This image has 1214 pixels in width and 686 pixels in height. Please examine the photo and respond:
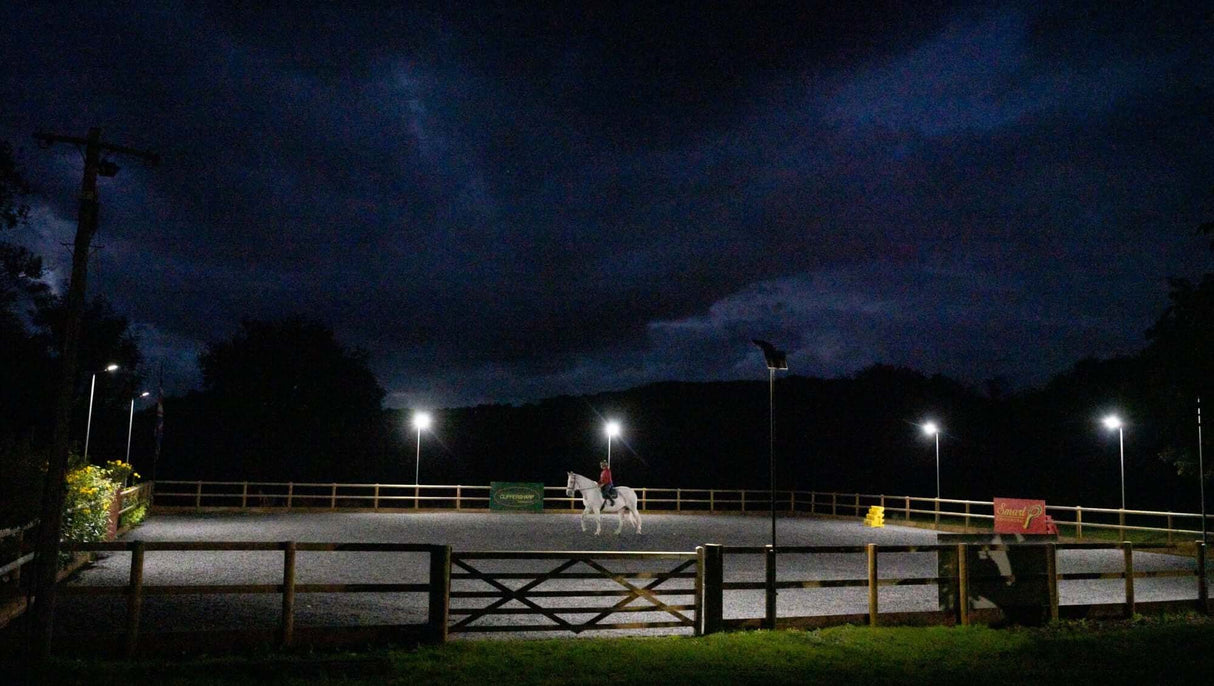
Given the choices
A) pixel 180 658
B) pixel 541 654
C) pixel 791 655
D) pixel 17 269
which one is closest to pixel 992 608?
pixel 791 655

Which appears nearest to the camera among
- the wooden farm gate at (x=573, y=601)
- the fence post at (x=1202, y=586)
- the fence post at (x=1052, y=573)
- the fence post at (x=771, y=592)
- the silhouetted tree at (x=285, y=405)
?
the wooden farm gate at (x=573, y=601)

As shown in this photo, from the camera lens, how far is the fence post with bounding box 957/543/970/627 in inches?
419

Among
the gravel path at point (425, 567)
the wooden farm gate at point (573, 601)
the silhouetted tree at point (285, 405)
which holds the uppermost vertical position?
the silhouetted tree at point (285, 405)

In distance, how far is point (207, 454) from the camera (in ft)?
180

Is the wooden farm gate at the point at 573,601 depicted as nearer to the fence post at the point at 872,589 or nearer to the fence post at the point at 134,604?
the fence post at the point at 872,589

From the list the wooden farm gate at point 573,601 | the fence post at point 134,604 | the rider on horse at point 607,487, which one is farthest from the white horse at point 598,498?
the fence post at point 134,604

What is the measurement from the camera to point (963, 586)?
10.7m

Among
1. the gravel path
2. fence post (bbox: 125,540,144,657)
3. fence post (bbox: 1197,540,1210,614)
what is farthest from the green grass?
fence post (bbox: 1197,540,1210,614)

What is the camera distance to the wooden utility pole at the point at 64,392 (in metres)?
7.81

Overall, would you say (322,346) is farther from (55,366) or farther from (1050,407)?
(1050,407)

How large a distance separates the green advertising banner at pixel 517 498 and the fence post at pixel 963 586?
83.3ft

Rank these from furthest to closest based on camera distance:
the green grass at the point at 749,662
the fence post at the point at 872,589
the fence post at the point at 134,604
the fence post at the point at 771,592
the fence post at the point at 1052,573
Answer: the fence post at the point at 1052,573 < the fence post at the point at 872,589 < the fence post at the point at 771,592 < the fence post at the point at 134,604 < the green grass at the point at 749,662

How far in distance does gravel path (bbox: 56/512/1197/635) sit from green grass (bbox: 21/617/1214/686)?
1593 millimetres

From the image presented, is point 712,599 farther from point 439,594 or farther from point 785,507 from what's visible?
point 785,507
